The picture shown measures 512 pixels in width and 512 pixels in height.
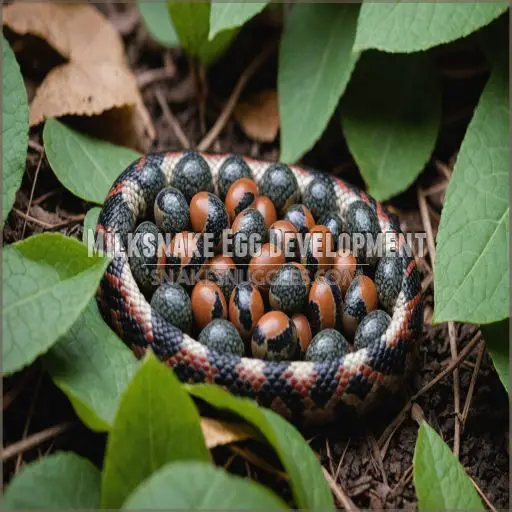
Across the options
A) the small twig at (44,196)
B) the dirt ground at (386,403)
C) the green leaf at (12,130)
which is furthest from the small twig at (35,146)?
the green leaf at (12,130)

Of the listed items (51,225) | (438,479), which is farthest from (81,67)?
(438,479)

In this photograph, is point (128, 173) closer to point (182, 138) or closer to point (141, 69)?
point (182, 138)

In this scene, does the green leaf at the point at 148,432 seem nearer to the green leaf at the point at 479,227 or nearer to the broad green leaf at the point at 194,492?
the broad green leaf at the point at 194,492

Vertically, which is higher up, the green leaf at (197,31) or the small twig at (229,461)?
the green leaf at (197,31)

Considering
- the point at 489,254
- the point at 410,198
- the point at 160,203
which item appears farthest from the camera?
the point at 410,198

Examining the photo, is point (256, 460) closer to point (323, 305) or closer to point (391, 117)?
point (323, 305)

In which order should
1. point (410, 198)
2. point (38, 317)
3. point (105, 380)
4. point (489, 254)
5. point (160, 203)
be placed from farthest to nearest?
→ point (410, 198) → point (160, 203) → point (489, 254) → point (105, 380) → point (38, 317)

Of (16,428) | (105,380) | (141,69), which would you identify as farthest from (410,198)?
(16,428)
